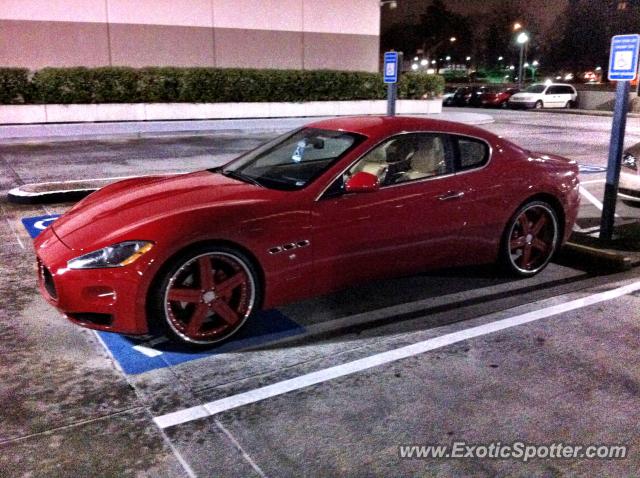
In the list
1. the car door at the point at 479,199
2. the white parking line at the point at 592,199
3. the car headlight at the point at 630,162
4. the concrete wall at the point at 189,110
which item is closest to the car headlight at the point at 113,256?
the car door at the point at 479,199

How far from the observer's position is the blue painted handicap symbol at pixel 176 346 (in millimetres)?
4150

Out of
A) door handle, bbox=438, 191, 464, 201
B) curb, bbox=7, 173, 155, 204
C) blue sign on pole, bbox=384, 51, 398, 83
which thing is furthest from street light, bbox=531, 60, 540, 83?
door handle, bbox=438, 191, 464, 201

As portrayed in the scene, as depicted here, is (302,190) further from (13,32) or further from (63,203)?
(13,32)

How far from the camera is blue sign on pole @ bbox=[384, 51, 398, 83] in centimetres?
1020

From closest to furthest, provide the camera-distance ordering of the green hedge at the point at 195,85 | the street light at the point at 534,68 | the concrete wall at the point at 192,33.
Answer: the green hedge at the point at 195,85
the concrete wall at the point at 192,33
the street light at the point at 534,68

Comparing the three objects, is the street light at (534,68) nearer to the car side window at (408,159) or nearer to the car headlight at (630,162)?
the car headlight at (630,162)

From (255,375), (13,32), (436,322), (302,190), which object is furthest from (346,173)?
(13,32)

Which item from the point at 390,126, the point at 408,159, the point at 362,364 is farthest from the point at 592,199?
the point at 362,364

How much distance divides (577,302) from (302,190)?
250 centimetres

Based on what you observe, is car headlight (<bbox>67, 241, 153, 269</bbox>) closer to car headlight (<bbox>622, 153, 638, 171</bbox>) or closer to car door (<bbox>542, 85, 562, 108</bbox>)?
car headlight (<bbox>622, 153, 638, 171</bbox>)

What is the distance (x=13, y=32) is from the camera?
19.8 meters

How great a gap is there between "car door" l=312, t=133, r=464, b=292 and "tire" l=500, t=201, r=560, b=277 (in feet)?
2.23

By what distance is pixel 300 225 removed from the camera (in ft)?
14.6

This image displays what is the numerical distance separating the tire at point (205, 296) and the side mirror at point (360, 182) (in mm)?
925
